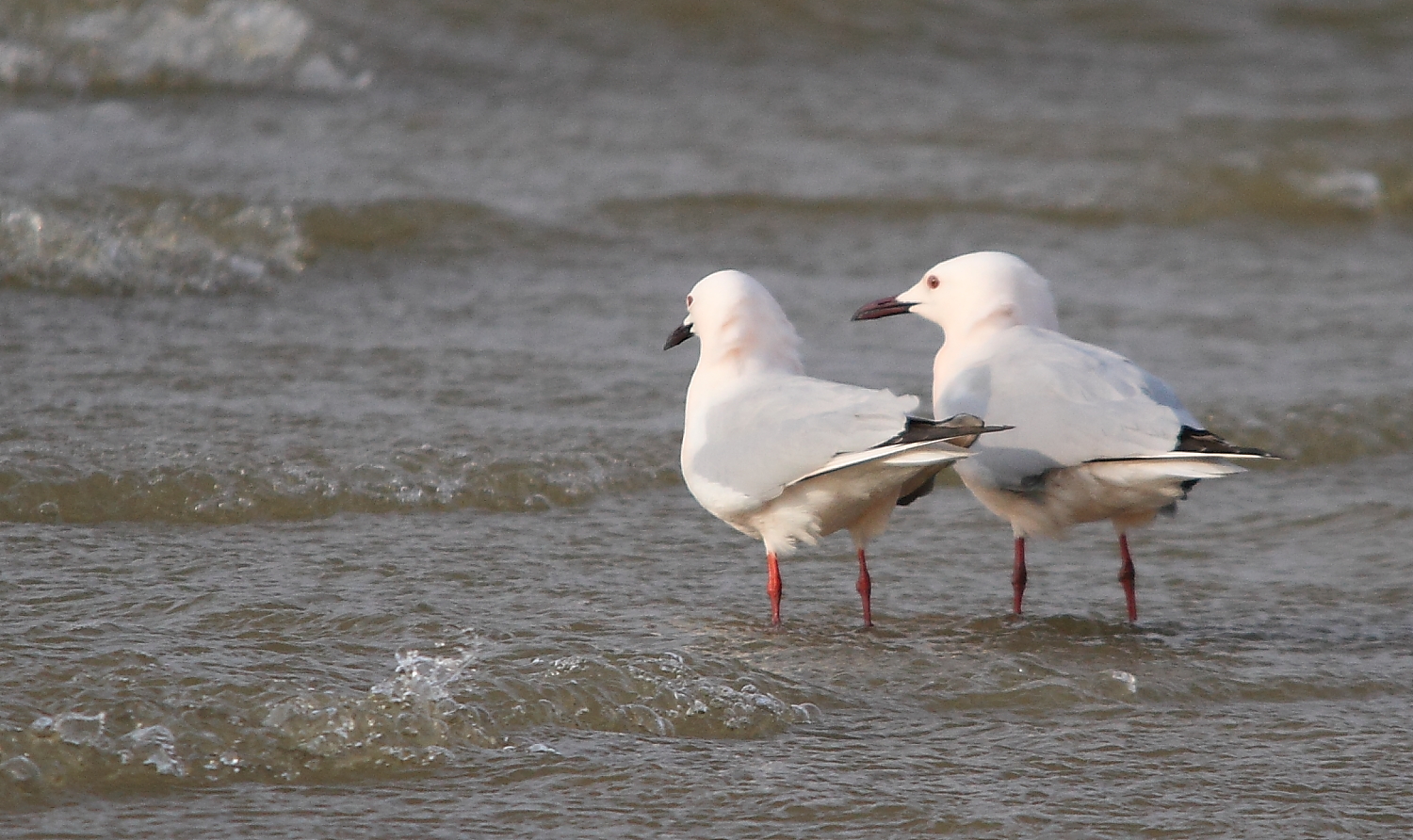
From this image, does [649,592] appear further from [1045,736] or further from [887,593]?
[1045,736]

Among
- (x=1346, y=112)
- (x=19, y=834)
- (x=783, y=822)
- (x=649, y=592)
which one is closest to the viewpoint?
(x=19, y=834)

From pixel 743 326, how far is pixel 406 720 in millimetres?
1685

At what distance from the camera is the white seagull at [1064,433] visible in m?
4.04

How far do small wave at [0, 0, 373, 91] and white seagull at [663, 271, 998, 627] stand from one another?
302 inches

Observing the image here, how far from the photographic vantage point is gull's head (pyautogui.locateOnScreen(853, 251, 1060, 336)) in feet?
16.0

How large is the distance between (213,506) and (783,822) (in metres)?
2.41

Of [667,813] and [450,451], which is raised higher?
[450,451]

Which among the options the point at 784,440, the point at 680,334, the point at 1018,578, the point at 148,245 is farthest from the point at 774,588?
the point at 148,245

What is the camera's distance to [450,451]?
538 centimetres

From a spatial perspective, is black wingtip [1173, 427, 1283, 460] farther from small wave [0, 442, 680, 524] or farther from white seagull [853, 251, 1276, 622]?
small wave [0, 442, 680, 524]

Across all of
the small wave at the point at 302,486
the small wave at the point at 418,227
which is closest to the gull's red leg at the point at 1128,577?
the small wave at the point at 302,486

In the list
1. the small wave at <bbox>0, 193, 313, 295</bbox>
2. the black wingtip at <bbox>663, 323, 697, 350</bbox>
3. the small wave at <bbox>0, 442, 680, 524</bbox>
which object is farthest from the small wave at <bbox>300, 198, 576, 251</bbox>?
the black wingtip at <bbox>663, 323, 697, 350</bbox>

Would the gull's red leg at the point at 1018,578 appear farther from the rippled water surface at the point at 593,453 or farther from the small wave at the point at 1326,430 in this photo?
the small wave at the point at 1326,430

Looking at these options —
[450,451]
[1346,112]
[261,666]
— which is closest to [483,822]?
[261,666]
